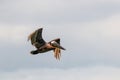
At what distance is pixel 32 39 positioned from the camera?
4109 cm

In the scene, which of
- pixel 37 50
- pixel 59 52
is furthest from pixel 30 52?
pixel 59 52

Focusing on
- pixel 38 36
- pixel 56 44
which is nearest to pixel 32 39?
pixel 38 36

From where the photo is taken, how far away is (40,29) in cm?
4062

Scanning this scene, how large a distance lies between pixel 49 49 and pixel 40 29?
2.79m

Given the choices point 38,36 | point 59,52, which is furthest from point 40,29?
point 59,52

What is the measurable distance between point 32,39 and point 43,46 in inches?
71.8

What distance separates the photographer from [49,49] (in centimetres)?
4053

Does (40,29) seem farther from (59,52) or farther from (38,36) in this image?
(59,52)

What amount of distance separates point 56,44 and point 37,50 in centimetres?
301

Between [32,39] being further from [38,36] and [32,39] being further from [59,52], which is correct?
[59,52]

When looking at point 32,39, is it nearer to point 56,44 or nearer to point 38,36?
point 38,36

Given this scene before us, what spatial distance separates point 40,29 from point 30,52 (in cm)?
329

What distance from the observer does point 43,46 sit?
40.4 meters

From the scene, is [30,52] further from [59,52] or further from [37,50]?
[59,52]
